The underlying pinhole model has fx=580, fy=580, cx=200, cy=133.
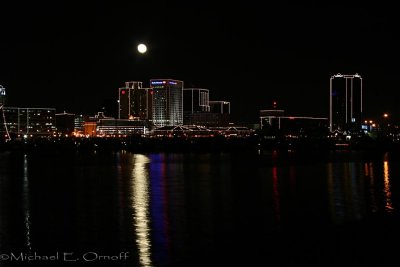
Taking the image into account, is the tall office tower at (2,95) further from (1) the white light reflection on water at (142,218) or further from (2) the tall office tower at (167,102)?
(1) the white light reflection on water at (142,218)

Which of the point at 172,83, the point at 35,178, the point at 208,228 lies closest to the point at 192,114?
the point at 172,83

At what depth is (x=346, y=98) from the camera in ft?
362

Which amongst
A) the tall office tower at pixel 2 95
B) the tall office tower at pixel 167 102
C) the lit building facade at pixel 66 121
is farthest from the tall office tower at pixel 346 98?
the tall office tower at pixel 2 95

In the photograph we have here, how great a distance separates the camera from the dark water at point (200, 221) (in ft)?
26.6

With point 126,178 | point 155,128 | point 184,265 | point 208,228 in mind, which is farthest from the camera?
point 155,128

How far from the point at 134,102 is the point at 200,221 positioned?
359 ft

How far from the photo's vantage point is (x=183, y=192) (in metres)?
17.5

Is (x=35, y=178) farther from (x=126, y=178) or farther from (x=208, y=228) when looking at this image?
(x=208, y=228)

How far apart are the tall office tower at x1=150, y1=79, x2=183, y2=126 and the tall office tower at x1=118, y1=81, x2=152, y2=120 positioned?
1.61m

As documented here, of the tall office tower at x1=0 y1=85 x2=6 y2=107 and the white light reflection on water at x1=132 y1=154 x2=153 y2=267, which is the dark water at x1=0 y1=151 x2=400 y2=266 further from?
the tall office tower at x1=0 y1=85 x2=6 y2=107

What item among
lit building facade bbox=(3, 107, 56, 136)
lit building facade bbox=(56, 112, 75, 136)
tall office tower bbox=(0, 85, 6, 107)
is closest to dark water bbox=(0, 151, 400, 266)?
tall office tower bbox=(0, 85, 6, 107)

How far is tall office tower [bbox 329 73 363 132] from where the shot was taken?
111 meters

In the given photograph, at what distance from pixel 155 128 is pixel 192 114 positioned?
14.5 meters

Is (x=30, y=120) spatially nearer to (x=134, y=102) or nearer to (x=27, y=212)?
(x=134, y=102)
